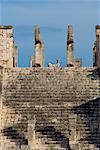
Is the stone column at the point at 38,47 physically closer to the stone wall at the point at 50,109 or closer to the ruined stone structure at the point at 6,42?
the ruined stone structure at the point at 6,42

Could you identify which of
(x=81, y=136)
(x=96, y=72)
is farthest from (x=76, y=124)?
(x=96, y=72)

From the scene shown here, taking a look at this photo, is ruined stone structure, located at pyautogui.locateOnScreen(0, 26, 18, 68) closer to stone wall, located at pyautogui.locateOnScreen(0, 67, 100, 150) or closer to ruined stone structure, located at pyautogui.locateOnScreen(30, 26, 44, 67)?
stone wall, located at pyautogui.locateOnScreen(0, 67, 100, 150)

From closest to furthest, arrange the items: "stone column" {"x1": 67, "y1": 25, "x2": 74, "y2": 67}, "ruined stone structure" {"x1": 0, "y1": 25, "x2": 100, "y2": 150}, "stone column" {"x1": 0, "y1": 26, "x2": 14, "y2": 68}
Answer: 1. "ruined stone structure" {"x1": 0, "y1": 25, "x2": 100, "y2": 150}
2. "stone column" {"x1": 0, "y1": 26, "x2": 14, "y2": 68}
3. "stone column" {"x1": 67, "y1": 25, "x2": 74, "y2": 67}

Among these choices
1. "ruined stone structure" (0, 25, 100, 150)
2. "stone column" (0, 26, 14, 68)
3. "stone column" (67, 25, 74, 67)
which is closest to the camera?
"ruined stone structure" (0, 25, 100, 150)

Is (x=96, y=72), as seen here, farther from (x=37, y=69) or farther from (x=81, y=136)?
(x=81, y=136)

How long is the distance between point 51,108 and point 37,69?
131 inches

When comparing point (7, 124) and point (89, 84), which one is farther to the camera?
point (89, 84)

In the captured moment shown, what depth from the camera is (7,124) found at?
25.0 m

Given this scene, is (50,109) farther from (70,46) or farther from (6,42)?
(70,46)

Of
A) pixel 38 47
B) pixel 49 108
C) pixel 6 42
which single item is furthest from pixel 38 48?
pixel 49 108

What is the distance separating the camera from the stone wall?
2378cm

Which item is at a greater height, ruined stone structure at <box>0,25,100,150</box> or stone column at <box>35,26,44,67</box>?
stone column at <box>35,26,44,67</box>

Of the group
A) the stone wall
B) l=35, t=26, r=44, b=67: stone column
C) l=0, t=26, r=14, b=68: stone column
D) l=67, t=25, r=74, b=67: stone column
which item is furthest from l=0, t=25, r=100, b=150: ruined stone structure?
l=35, t=26, r=44, b=67: stone column

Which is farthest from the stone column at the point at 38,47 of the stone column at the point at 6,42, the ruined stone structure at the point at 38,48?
the stone column at the point at 6,42
